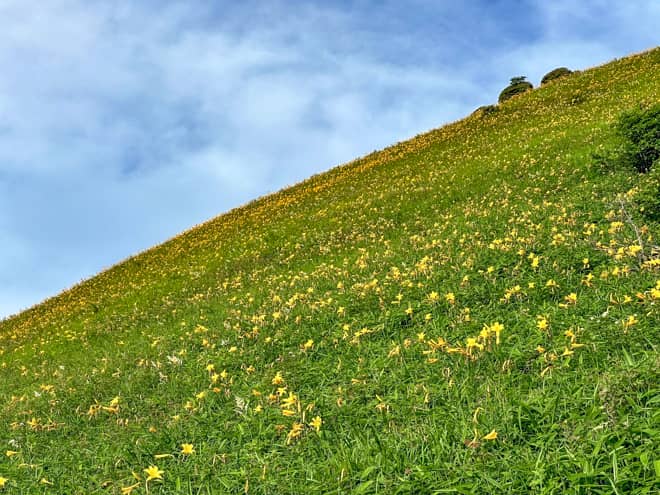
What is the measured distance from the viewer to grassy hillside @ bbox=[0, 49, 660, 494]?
11.5 ft

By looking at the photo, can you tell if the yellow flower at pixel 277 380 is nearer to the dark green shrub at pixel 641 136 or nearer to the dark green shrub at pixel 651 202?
the dark green shrub at pixel 651 202

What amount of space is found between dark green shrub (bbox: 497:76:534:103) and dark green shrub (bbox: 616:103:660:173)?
32.8 m

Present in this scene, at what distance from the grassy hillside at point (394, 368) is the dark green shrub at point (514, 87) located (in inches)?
1101

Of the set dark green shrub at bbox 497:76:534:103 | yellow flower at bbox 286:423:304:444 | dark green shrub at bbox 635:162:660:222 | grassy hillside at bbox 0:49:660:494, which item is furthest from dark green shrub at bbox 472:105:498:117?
yellow flower at bbox 286:423:304:444

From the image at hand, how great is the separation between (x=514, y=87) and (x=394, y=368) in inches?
1733

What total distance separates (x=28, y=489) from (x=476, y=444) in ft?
14.4

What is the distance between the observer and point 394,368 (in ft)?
18.8

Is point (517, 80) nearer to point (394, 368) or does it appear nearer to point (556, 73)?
point (556, 73)

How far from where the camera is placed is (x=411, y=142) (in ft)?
115

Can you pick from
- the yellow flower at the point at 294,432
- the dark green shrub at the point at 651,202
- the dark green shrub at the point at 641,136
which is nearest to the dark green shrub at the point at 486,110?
the dark green shrub at the point at 641,136

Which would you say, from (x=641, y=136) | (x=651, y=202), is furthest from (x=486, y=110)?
(x=651, y=202)

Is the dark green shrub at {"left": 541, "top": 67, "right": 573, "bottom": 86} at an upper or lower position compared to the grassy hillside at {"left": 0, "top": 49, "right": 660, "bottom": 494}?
upper

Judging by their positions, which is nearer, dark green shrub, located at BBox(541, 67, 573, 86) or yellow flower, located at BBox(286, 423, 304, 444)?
yellow flower, located at BBox(286, 423, 304, 444)

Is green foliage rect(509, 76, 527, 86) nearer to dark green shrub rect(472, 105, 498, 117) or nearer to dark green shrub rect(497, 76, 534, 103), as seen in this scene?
dark green shrub rect(497, 76, 534, 103)
